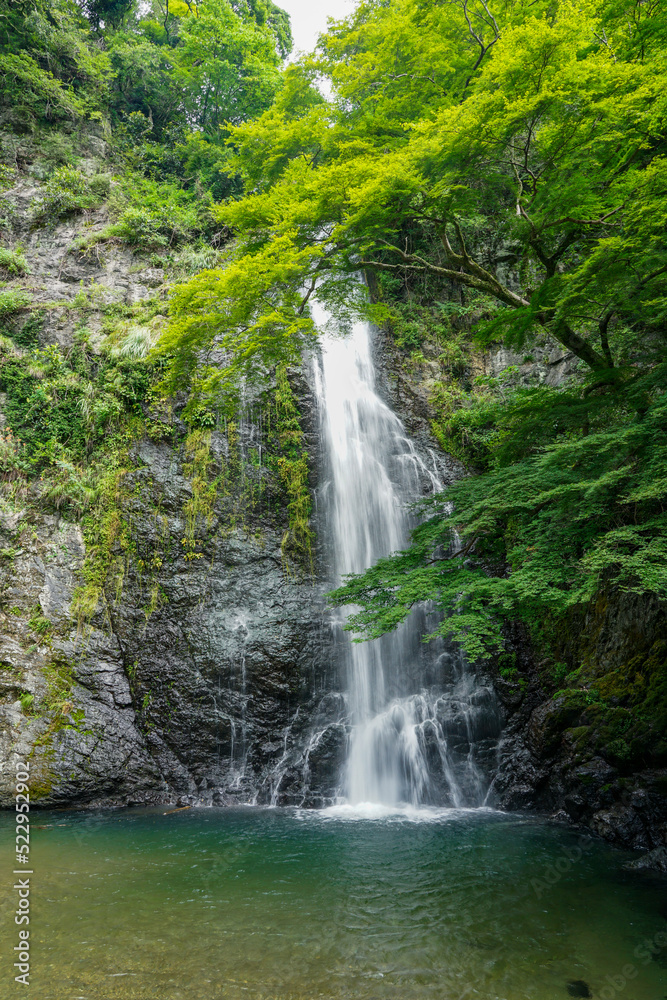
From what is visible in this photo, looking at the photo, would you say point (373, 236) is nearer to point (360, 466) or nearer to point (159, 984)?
point (360, 466)

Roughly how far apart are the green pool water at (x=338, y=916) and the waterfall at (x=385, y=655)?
1723mm

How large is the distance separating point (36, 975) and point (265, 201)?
7.35 m

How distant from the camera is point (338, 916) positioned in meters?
4.34

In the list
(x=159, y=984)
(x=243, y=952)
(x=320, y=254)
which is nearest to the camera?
(x=159, y=984)

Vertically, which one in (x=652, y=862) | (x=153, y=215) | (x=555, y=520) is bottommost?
(x=652, y=862)

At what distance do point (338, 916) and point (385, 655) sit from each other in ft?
19.4

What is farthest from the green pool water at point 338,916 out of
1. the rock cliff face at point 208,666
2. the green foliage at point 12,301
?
the green foliage at point 12,301

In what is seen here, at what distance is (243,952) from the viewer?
12.3 feet

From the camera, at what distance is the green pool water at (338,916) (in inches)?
135

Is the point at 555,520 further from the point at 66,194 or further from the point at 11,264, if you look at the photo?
the point at 66,194

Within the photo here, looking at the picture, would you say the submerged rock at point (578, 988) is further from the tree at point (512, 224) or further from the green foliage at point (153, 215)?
the green foliage at point (153, 215)

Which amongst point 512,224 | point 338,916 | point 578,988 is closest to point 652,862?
point 578,988

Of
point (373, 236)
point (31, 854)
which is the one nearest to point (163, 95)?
point (373, 236)

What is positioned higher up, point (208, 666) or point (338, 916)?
point (208, 666)
